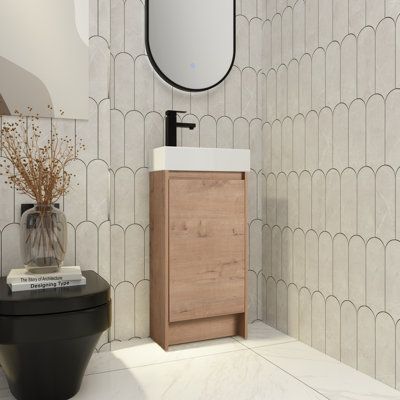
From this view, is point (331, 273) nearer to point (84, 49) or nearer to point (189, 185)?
point (189, 185)

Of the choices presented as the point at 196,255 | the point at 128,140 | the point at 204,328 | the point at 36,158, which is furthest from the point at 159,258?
the point at 36,158

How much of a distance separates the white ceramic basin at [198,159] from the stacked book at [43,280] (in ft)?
1.93

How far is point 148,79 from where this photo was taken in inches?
83.8

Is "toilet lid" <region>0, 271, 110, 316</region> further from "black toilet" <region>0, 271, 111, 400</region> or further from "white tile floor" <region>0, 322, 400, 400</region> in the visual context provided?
"white tile floor" <region>0, 322, 400, 400</region>

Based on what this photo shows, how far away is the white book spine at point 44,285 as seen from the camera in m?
1.48

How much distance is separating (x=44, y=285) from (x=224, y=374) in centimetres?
73

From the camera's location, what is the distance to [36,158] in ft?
5.97

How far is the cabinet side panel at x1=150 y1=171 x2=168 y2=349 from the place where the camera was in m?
1.94

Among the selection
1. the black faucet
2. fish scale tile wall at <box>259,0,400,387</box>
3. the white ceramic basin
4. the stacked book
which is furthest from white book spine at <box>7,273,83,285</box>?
fish scale tile wall at <box>259,0,400,387</box>

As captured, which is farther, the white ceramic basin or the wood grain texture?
the wood grain texture

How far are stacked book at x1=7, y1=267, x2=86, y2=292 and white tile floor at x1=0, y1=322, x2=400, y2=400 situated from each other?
0.37 m

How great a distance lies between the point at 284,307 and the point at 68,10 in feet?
5.29

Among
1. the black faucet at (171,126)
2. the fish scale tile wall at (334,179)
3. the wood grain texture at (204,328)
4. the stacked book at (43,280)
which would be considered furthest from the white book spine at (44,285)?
the fish scale tile wall at (334,179)

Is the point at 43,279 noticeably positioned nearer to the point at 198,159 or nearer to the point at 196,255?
the point at 196,255
